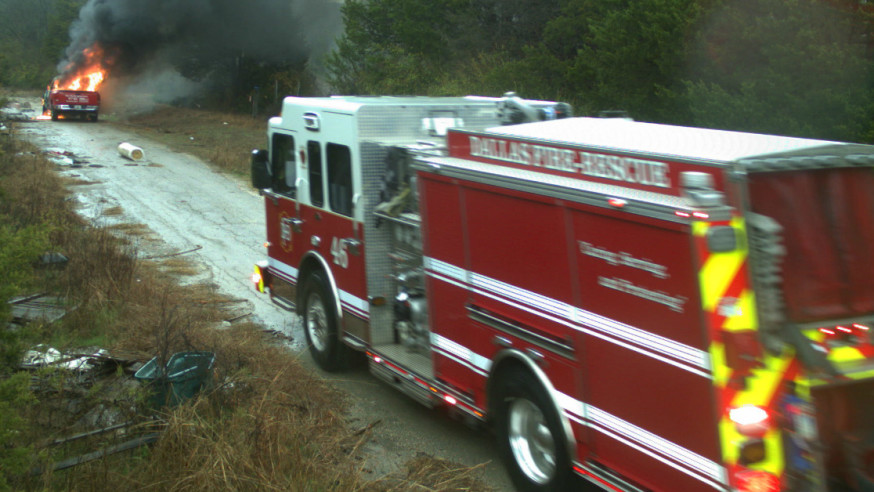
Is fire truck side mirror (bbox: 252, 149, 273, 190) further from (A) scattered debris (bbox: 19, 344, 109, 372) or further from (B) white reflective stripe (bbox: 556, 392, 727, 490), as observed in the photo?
(B) white reflective stripe (bbox: 556, 392, 727, 490)

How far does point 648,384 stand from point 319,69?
45.2 meters

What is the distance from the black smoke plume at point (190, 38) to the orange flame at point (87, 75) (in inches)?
9.4

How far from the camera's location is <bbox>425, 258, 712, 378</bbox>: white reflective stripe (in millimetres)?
3933

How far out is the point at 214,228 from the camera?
623 inches

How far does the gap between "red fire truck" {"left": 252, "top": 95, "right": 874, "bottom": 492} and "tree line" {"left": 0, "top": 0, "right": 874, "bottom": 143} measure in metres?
8.70

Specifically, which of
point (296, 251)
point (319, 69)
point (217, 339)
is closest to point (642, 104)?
point (296, 251)

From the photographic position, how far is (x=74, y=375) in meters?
6.34

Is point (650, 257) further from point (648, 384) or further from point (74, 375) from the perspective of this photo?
→ point (74, 375)

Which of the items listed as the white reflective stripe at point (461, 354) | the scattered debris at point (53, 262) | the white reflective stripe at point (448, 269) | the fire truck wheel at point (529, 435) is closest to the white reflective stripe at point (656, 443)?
the fire truck wheel at point (529, 435)

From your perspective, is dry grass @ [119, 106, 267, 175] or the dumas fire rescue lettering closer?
the dumas fire rescue lettering

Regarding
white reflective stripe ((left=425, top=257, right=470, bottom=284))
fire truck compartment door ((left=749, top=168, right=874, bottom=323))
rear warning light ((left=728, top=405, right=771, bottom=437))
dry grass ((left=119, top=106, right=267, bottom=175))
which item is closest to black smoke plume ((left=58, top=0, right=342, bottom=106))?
dry grass ((left=119, top=106, right=267, bottom=175))

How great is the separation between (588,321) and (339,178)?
3608mm

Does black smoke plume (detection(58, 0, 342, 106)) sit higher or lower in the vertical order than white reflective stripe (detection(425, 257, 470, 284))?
higher

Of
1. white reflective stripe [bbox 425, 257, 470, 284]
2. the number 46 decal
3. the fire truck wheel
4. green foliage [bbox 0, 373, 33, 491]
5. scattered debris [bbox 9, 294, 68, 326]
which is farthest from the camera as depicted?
scattered debris [bbox 9, 294, 68, 326]
